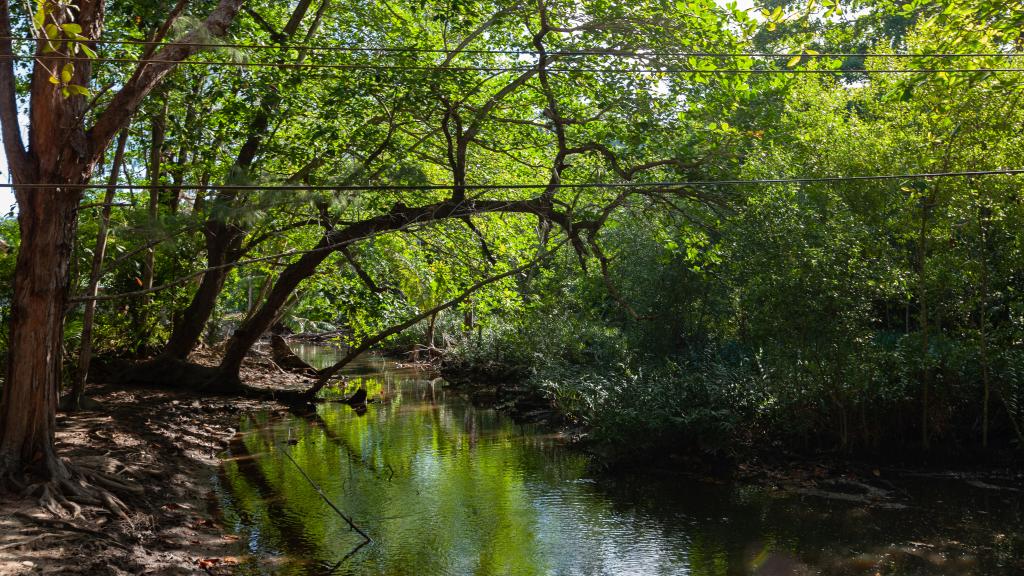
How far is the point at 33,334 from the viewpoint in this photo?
7.38 meters

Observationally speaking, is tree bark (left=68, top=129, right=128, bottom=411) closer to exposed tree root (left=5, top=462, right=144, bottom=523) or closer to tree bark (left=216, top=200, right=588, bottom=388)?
tree bark (left=216, top=200, right=588, bottom=388)

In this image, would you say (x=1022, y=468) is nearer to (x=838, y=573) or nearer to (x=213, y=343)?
(x=838, y=573)

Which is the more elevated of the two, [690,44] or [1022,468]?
[690,44]

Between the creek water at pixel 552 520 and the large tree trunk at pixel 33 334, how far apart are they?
7.26 feet

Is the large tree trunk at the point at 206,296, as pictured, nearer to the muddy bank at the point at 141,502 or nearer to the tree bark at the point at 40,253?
the muddy bank at the point at 141,502

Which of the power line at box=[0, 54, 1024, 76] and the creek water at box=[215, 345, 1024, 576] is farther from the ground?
the power line at box=[0, 54, 1024, 76]

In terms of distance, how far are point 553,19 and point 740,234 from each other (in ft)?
13.8

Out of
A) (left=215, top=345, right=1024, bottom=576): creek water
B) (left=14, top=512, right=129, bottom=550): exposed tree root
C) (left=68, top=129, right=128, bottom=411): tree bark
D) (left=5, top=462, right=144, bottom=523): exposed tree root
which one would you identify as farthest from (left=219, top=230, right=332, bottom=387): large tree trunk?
(left=14, top=512, right=129, bottom=550): exposed tree root

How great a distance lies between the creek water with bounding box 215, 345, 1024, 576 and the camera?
321 inches

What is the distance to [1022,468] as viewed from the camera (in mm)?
11758

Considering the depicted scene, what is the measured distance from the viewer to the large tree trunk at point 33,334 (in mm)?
7367

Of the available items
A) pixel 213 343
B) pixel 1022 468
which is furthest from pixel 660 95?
pixel 213 343

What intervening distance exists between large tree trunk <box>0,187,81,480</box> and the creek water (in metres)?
2.21

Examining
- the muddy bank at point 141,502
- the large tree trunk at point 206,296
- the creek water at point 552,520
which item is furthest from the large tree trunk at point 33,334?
the large tree trunk at point 206,296
